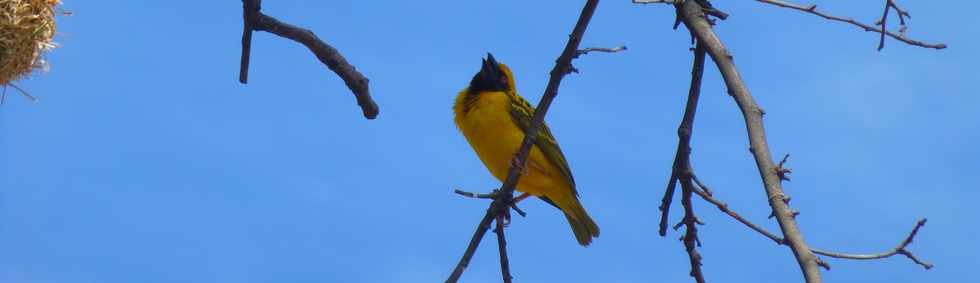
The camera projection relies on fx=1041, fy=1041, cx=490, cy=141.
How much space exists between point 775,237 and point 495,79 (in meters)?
2.53

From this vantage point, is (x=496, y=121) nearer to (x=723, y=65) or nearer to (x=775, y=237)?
(x=723, y=65)

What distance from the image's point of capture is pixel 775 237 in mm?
1880

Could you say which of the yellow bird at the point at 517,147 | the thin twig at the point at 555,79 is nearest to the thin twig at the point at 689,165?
the thin twig at the point at 555,79

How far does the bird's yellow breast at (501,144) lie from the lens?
149 inches

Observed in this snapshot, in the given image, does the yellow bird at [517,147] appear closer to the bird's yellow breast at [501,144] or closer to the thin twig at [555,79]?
the bird's yellow breast at [501,144]

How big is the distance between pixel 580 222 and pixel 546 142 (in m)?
0.36

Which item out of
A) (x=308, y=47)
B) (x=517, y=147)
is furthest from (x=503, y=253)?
(x=517, y=147)

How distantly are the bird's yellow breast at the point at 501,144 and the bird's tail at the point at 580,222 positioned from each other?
0.31 feet

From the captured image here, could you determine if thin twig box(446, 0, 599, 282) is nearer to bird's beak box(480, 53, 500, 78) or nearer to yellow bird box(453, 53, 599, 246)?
yellow bird box(453, 53, 599, 246)

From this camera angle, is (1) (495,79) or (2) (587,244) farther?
(1) (495,79)

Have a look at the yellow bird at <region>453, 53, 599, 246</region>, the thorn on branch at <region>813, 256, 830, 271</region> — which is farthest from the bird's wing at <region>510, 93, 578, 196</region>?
the thorn on branch at <region>813, 256, 830, 271</region>

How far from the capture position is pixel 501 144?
378 centimetres

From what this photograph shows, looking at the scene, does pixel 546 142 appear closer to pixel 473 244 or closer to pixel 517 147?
pixel 517 147

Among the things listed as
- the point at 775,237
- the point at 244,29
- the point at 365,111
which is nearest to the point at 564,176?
the point at 365,111
